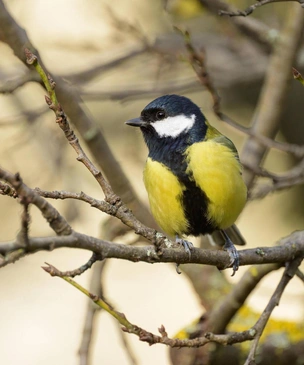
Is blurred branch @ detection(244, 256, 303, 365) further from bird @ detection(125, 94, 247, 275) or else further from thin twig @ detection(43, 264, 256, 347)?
bird @ detection(125, 94, 247, 275)

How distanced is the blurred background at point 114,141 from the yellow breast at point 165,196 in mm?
984

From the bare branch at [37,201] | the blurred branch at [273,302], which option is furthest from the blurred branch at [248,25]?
the bare branch at [37,201]

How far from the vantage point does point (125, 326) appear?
1946mm

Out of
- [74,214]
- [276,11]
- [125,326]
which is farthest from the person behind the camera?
[276,11]

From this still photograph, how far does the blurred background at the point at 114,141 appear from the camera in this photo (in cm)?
421

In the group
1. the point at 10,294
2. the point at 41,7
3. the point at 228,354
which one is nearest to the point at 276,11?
the point at 41,7

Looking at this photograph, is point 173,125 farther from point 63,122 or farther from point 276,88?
point 63,122

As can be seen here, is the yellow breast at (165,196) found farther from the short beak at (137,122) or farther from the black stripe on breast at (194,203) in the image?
the short beak at (137,122)

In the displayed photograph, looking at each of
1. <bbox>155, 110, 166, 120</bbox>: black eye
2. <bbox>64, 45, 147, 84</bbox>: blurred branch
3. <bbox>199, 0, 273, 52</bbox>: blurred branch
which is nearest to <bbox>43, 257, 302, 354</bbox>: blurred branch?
<bbox>155, 110, 166, 120</bbox>: black eye

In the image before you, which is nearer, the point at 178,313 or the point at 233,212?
the point at 233,212

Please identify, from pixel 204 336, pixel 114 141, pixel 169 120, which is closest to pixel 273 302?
pixel 204 336

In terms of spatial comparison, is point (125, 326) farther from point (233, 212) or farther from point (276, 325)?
point (276, 325)

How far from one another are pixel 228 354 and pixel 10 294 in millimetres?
3301

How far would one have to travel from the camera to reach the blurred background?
13.8 feet
